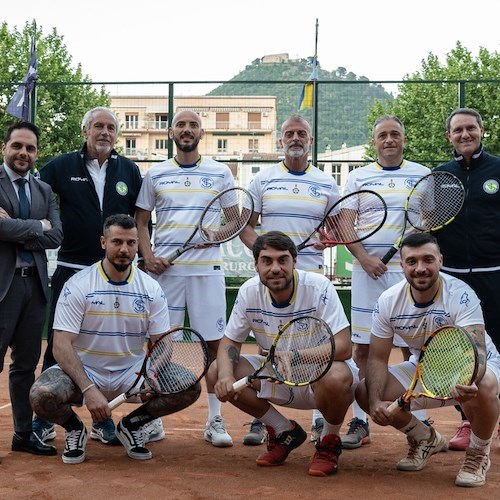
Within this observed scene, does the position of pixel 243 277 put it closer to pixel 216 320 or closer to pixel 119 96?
pixel 119 96

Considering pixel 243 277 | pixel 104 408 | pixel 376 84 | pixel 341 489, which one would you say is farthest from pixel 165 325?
pixel 376 84

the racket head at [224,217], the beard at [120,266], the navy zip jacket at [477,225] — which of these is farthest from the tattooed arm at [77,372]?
the navy zip jacket at [477,225]

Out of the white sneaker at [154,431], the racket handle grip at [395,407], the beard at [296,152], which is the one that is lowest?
the white sneaker at [154,431]

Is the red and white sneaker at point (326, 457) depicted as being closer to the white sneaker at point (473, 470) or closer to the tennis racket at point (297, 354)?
the tennis racket at point (297, 354)

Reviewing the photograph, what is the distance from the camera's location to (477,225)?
5.32 meters

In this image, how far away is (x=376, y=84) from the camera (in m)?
12.2

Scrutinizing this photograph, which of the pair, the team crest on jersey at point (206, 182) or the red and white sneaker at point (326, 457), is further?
the team crest on jersey at point (206, 182)

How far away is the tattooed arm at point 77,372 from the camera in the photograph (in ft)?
15.0

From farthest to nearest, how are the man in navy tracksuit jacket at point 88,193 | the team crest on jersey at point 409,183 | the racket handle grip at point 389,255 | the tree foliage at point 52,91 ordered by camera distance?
the tree foliage at point 52,91 → the team crest on jersey at point 409,183 → the man in navy tracksuit jacket at point 88,193 → the racket handle grip at point 389,255

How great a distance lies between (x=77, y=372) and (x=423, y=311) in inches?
80.2

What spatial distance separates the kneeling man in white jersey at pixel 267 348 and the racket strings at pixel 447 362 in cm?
51

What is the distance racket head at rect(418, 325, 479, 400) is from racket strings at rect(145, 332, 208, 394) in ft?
4.07

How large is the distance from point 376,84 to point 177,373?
27.5 ft

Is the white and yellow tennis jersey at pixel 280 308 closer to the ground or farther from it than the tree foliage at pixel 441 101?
closer to the ground
